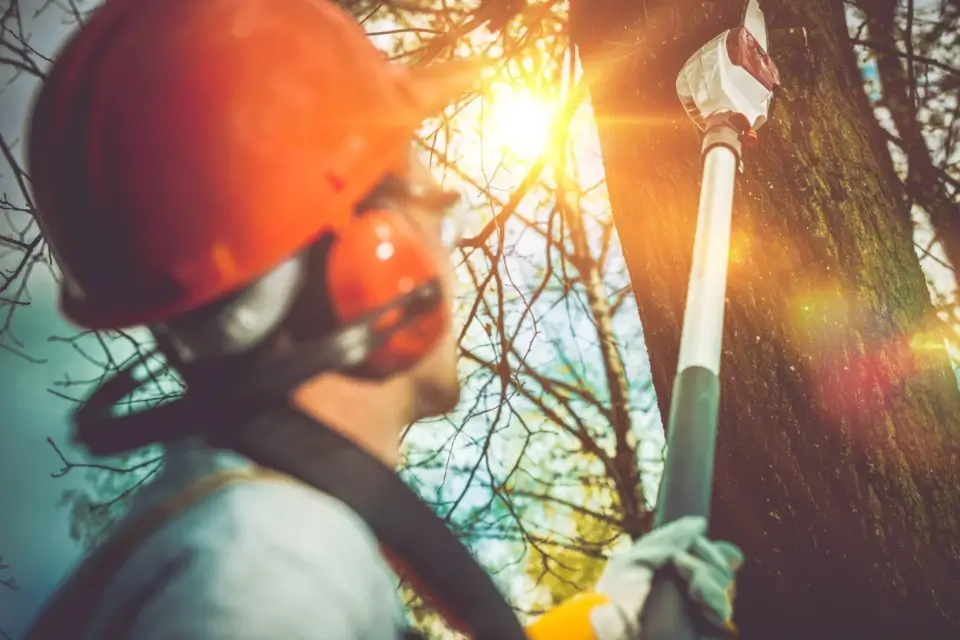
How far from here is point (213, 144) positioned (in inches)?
43.8

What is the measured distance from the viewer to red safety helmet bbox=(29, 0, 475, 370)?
1111 mm

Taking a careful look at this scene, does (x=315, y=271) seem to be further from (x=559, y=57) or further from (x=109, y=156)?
(x=559, y=57)

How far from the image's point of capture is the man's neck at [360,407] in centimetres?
120

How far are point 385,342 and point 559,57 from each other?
3523 mm

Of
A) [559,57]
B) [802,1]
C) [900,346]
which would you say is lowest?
[900,346]

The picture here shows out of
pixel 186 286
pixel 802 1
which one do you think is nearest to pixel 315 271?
pixel 186 286

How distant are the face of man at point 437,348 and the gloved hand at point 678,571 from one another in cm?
49

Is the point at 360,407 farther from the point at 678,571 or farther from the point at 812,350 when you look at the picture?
the point at 812,350

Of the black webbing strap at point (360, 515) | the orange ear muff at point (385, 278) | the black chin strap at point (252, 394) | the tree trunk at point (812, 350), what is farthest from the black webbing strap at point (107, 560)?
the tree trunk at point (812, 350)

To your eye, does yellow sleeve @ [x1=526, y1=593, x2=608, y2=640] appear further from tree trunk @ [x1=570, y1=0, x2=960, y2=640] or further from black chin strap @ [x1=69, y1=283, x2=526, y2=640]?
tree trunk @ [x1=570, y1=0, x2=960, y2=640]

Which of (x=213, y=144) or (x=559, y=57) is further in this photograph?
(x=559, y=57)

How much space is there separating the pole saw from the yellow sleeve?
0.16 meters

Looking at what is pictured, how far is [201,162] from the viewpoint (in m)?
1.11

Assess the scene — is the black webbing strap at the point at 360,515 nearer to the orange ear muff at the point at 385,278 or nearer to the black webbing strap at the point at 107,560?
the black webbing strap at the point at 107,560
